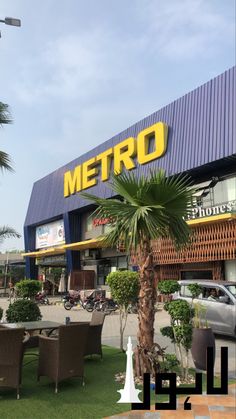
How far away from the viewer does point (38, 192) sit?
4081 cm

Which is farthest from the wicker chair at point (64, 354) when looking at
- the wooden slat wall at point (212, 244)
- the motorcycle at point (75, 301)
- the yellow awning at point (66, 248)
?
the yellow awning at point (66, 248)

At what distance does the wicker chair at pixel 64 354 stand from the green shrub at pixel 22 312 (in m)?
4.22

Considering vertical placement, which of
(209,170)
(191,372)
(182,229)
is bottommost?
(191,372)

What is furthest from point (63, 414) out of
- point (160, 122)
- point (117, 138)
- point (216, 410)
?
point (117, 138)

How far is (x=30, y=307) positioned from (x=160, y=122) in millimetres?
14375

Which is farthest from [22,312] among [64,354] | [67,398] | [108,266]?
[108,266]

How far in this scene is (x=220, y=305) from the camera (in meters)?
11.4

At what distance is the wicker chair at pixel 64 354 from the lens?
6113 millimetres

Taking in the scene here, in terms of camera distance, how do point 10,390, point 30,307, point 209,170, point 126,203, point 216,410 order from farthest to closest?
point 209,170, point 30,307, point 126,203, point 10,390, point 216,410

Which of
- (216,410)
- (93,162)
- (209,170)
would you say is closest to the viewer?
(216,410)

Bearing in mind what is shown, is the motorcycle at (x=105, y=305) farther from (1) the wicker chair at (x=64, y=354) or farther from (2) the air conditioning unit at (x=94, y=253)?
(1) the wicker chair at (x=64, y=354)

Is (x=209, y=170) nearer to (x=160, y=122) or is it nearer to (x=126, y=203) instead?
(x=160, y=122)

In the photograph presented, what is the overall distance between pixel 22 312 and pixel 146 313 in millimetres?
4746

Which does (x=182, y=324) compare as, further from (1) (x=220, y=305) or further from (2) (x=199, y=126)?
(2) (x=199, y=126)
